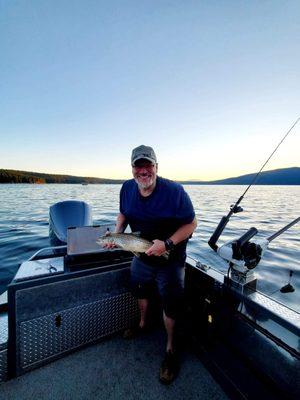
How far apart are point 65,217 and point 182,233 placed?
13.5 ft

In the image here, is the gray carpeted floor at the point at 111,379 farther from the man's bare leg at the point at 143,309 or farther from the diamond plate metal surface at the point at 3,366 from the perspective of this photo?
the man's bare leg at the point at 143,309

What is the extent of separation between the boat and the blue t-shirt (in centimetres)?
55

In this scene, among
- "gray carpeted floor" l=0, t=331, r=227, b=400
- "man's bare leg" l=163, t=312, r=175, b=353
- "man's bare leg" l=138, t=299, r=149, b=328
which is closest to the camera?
"gray carpeted floor" l=0, t=331, r=227, b=400

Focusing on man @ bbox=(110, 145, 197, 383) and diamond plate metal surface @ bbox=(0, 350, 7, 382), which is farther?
man @ bbox=(110, 145, 197, 383)

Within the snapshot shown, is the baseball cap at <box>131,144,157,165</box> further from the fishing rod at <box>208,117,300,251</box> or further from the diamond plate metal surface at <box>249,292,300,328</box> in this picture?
the diamond plate metal surface at <box>249,292,300,328</box>

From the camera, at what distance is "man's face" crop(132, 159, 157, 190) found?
7.84 feet

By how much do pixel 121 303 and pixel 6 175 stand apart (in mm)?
106026

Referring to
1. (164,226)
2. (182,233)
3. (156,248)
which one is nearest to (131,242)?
(156,248)

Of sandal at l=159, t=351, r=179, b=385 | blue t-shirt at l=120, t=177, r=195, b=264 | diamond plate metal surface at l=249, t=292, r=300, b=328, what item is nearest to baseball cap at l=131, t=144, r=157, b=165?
blue t-shirt at l=120, t=177, r=195, b=264

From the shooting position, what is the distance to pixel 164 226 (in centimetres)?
242

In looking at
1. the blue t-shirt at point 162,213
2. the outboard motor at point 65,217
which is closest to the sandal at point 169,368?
the blue t-shirt at point 162,213

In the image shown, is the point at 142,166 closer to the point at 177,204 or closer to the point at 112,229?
the point at 177,204

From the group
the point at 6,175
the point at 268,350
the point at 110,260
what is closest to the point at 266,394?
the point at 268,350

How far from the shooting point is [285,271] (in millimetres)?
6449
